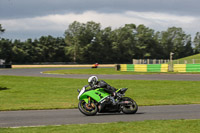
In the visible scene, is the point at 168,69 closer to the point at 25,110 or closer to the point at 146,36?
the point at 25,110

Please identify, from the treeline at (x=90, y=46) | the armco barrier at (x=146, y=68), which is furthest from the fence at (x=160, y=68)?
the treeline at (x=90, y=46)

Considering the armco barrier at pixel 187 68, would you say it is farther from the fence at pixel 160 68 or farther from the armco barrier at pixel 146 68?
the armco barrier at pixel 146 68

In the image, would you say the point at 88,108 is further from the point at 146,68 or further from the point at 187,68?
the point at 146,68

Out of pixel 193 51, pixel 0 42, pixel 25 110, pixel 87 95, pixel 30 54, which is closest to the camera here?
pixel 87 95

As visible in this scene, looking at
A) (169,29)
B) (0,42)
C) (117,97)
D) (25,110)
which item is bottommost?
(25,110)

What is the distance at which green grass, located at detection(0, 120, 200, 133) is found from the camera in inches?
283

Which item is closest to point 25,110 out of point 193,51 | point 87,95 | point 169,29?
point 87,95

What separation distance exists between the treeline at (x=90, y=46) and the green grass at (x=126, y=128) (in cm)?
8906

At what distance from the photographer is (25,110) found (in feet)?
38.7

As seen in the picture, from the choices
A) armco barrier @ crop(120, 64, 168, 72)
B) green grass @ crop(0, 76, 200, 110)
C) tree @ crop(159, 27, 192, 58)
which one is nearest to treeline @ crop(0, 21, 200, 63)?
tree @ crop(159, 27, 192, 58)

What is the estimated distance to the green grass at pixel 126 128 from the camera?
7.18 meters

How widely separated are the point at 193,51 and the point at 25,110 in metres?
151

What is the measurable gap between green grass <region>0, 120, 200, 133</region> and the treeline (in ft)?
292

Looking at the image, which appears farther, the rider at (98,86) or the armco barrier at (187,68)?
the armco barrier at (187,68)
